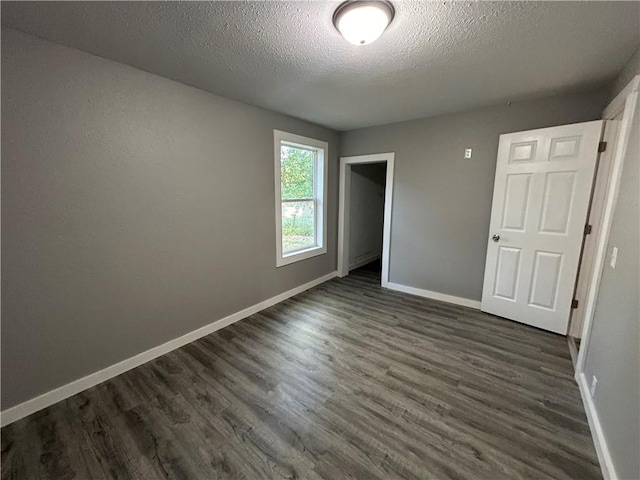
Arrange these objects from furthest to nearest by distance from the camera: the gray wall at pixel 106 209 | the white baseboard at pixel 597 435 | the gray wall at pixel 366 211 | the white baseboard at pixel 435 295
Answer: the gray wall at pixel 366 211 < the white baseboard at pixel 435 295 < the gray wall at pixel 106 209 < the white baseboard at pixel 597 435

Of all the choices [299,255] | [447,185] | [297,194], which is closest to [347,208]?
[297,194]

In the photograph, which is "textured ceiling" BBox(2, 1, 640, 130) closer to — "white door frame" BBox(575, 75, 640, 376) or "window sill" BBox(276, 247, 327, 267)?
"white door frame" BBox(575, 75, 640, 376)

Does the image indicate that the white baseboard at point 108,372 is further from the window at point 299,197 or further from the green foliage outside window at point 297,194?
the green foliage outside window at point 297,194

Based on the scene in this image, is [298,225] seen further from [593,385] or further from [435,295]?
[593,385]

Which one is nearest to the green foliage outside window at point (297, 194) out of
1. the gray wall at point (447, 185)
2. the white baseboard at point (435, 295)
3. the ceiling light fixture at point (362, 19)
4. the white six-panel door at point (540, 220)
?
the gray wall at point (447, 185)

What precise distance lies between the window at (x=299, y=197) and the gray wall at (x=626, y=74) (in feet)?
9.50

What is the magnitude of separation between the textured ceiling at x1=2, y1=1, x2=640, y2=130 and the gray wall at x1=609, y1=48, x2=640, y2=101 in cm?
5

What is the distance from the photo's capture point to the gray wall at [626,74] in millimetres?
1742

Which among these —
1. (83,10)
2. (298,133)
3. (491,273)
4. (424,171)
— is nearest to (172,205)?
(83,10)

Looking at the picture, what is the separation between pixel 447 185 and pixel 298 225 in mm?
2042

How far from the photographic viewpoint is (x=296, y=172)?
371cm

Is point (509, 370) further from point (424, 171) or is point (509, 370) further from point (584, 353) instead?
point (424, 171)

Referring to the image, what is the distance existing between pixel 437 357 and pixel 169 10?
3.04 metres

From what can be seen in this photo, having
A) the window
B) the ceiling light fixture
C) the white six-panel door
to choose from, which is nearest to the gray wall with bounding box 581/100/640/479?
the white six-panel door
